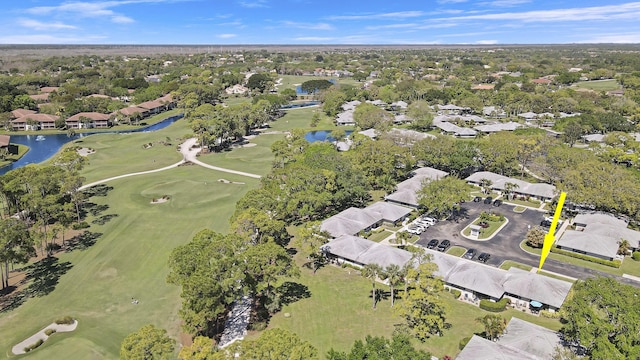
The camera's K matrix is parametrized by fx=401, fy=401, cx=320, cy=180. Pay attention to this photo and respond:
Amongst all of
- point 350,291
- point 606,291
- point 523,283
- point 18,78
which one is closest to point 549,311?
point 523,283

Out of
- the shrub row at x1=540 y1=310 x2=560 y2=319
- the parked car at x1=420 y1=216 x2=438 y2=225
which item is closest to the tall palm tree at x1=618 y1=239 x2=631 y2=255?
the shrub row at x1=540 y1=310 x2=560 y2=319

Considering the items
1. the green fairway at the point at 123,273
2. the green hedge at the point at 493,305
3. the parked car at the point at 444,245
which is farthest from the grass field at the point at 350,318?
the green fairway at the point at 123,273

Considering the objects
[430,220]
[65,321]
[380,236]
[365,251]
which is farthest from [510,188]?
[65,321]

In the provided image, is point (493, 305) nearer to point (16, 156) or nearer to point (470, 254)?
point (470, 254)

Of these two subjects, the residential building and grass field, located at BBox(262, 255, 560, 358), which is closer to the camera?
grass field, located at BBox(262, 255, 560, 358)

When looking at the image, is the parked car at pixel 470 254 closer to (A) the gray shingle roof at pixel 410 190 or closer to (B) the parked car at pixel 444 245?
(B) the parked car at pixel 444 245

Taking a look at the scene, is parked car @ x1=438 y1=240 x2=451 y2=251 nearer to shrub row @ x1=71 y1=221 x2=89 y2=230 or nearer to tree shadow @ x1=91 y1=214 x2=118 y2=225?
tree shadow @ x1=91 y1=214 x2=118 y2=225
